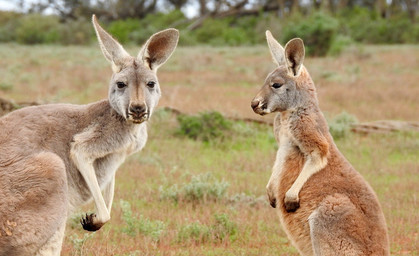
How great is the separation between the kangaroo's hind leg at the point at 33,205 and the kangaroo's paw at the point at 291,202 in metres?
1.63

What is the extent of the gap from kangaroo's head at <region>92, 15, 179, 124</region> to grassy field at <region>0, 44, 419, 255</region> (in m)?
1.59

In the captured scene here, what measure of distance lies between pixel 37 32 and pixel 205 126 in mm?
32324

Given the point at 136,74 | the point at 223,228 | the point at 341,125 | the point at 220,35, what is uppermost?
the point at 136,74

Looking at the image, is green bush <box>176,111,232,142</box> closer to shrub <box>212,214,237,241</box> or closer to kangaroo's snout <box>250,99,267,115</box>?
shrub <box>212,214,237,241</box>

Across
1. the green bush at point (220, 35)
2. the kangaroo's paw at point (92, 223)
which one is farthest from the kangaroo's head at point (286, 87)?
the green bush at point (220, 35)

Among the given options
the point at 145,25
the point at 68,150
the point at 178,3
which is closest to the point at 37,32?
the point at 145,25

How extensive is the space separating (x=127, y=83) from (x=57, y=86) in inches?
491

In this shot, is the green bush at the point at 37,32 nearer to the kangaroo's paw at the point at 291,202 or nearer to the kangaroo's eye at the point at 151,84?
the kangaroo's eye at the point at 151,84

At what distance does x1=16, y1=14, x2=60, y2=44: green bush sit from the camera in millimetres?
40487

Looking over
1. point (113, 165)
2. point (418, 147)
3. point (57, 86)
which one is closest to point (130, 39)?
point (57, 86)

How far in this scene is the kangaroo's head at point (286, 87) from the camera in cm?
514

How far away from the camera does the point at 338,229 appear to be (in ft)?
15.1

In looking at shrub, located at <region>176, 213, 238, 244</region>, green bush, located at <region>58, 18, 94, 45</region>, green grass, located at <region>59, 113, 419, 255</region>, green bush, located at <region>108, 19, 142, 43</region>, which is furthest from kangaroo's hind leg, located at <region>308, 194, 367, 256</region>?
green bush, located at <region>58, 18, 94, 45</region>

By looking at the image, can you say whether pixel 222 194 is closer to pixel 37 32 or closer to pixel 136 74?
pixel 136 74
